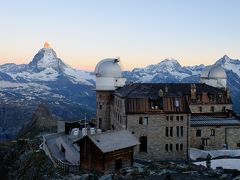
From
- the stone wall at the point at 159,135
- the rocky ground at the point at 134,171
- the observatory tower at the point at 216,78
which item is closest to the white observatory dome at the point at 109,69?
the stone wall at the point at 159,135

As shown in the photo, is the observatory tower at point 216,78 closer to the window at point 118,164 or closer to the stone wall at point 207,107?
the stone wall at point 207,107

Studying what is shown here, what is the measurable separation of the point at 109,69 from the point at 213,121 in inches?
762

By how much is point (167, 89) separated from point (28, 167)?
79.2 feet

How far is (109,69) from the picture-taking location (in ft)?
253

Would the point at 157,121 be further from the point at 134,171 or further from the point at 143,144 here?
the point at 134,171

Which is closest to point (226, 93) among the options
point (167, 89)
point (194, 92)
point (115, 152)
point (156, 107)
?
point (194, 92)

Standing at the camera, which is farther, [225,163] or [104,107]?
[104,107]

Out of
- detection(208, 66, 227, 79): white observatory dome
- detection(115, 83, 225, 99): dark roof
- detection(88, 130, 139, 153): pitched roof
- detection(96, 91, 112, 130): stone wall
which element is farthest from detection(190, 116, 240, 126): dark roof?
detection(88, 130, 139, 153): pitched roof

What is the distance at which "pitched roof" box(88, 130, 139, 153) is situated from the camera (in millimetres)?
51916

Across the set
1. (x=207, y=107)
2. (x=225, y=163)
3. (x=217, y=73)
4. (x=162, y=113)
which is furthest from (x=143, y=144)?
(x=217, y=73)

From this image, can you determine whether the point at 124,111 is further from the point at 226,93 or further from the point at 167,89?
the point at 226,93

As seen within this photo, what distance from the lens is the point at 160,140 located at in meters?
65.4

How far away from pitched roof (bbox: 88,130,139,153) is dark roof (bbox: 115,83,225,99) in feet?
33.5

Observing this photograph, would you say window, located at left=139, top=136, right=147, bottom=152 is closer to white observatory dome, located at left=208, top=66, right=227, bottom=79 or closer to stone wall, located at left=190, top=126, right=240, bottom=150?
stone wall, located at left=190, top=126, right=240, bottom=150
